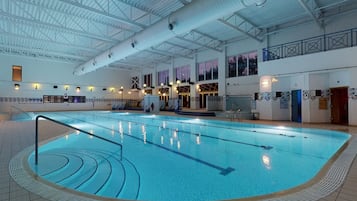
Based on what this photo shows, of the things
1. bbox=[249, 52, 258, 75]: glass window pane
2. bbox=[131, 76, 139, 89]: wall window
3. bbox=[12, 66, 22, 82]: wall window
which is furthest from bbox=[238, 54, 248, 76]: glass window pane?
bbox=[12, 66, 22, 82]: wall window

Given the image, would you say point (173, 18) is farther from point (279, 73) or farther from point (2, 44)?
point (2, 44)

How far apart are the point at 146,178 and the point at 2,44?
16579 millimetres

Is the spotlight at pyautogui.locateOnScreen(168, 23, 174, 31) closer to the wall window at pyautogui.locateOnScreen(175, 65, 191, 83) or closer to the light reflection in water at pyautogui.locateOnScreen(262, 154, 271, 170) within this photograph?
the light reflection in water at pyautogui.locateOnScreen(262, 154, 271, 170)

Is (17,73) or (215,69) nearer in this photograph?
(215,69)

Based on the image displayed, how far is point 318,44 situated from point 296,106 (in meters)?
3.44

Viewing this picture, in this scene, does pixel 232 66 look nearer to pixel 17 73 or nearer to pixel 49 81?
pixel 49 81

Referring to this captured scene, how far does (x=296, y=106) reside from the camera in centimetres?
937

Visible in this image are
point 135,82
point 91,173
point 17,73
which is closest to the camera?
point 91,173

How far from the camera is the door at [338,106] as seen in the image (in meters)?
8.61

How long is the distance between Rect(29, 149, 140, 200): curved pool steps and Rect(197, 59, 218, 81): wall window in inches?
480

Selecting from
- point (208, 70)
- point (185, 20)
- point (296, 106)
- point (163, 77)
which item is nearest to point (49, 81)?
point (163, 77)

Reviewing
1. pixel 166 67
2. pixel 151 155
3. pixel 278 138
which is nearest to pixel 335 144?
pixel 278 138

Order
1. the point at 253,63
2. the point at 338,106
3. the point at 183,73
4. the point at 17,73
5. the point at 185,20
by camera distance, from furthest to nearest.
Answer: the point at 183,73, the point at 17,73, the point at 253,63, the point at 338,106, the point at 185,20

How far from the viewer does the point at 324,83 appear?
8.66 meters
